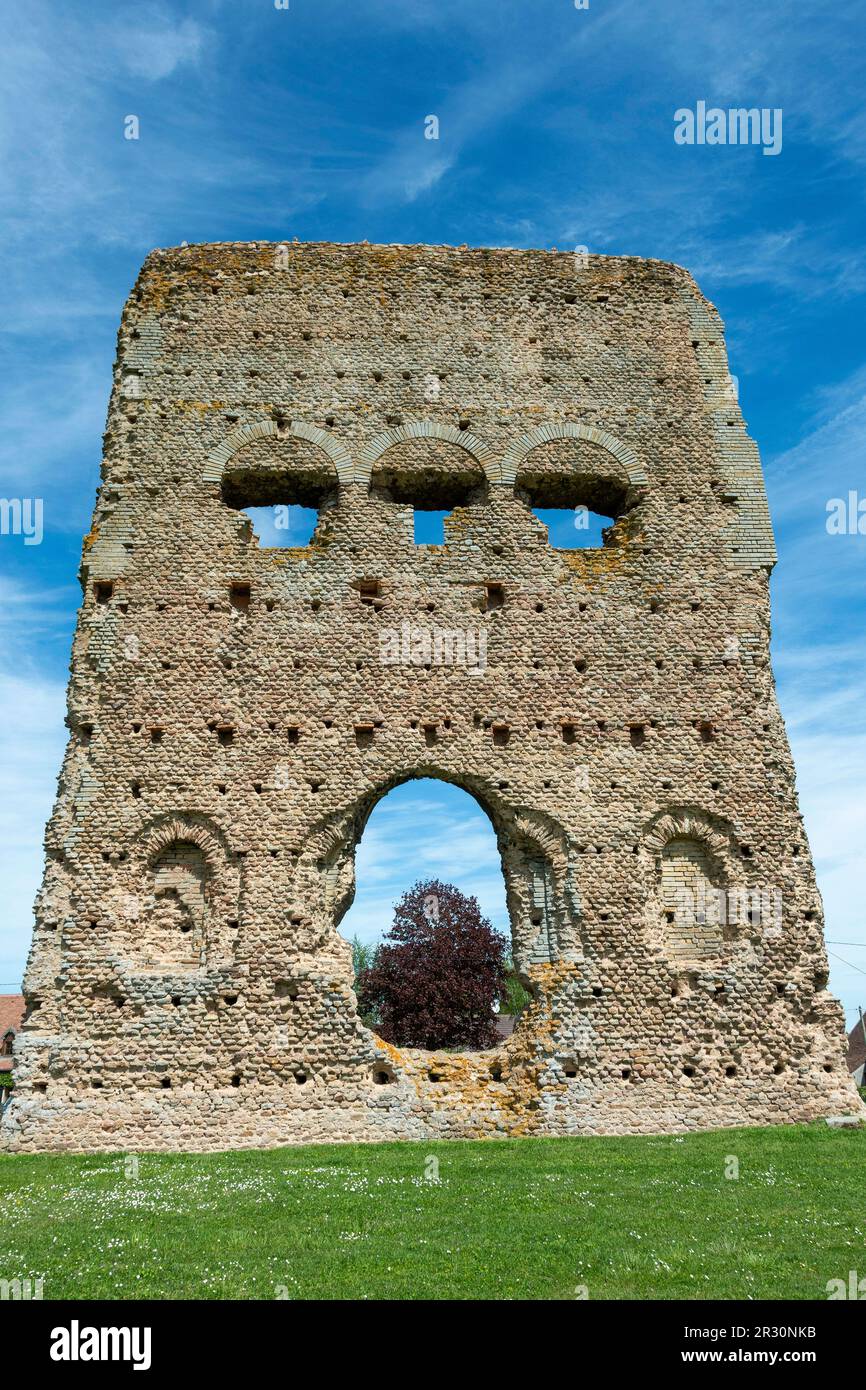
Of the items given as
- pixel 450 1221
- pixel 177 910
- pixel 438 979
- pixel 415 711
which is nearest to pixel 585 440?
pixel 415 711

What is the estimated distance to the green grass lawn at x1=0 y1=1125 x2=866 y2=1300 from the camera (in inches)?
214

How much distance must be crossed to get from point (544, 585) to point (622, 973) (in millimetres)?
4942

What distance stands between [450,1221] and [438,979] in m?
18.5

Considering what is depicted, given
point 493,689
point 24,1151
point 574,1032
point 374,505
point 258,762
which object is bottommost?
point 24,1151

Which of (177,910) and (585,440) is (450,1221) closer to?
(177,910)

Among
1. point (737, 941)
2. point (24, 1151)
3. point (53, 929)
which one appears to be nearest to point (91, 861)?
point (53, 929)

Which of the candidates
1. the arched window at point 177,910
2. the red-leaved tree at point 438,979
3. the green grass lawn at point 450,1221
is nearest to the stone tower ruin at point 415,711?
the arched window at point 177,910

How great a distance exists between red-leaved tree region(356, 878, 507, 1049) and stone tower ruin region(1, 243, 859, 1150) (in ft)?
45.6

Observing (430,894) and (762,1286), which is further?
(430,894)

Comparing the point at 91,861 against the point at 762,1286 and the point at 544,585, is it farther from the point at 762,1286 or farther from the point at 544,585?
the point at 762,1286

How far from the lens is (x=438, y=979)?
982 inches

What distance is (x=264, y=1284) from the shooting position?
5391 mm

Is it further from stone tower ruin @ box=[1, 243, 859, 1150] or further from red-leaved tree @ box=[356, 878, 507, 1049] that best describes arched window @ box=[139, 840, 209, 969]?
red-leaved tree @ box=[356, 878, 507, 1049]

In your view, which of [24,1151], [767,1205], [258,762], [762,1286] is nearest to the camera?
[762,1286]
